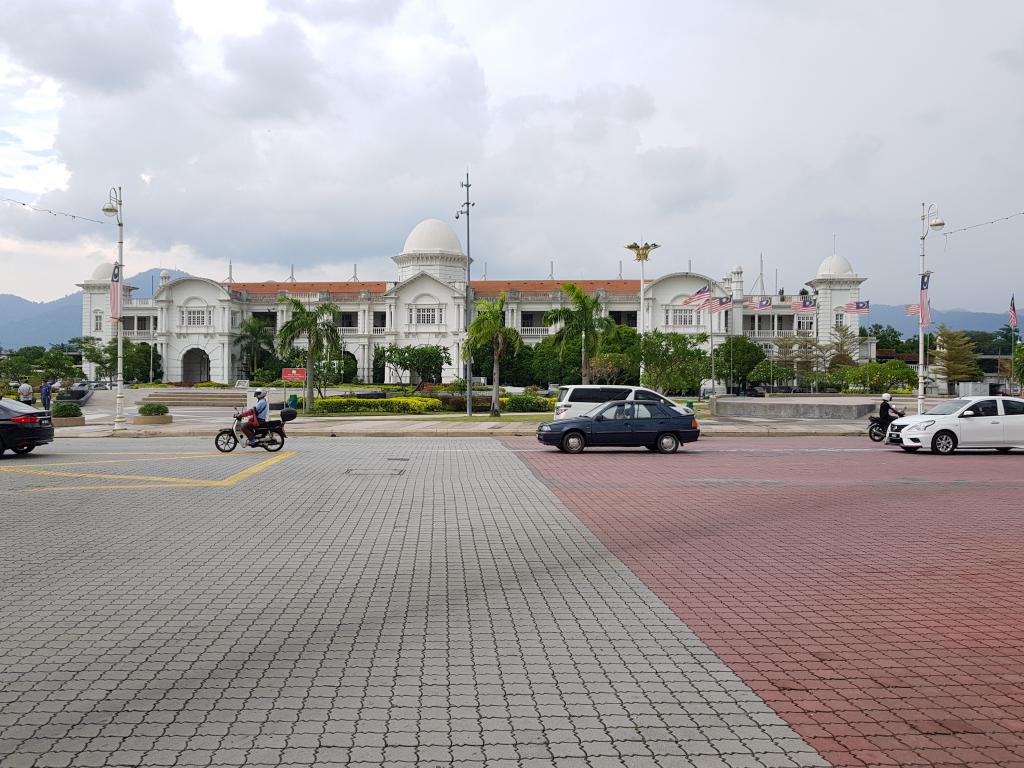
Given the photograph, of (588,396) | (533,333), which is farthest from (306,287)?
(588,396)

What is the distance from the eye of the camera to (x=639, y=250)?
5588 centimetres

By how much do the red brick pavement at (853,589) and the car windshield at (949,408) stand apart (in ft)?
21.7

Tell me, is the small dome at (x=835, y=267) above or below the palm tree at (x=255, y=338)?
above

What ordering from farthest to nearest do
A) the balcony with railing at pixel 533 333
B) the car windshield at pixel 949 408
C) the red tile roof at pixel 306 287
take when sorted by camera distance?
the red tile roof at pixel 306 287, the balcony with railing at pixel 533 333, the car windshield at pixel 949 408

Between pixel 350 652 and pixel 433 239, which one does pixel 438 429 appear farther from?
pixel 433 239

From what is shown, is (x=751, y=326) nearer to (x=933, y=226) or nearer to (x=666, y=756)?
(x=933, y=226)

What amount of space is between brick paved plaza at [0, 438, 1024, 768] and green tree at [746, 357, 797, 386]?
2668 inches

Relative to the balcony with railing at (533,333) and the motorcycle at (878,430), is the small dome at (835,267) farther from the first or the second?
the motorcycle at (878,430)

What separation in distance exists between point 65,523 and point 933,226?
3570 cm

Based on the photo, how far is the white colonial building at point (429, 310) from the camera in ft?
294

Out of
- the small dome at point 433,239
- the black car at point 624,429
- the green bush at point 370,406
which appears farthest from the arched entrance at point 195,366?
the black car at point 624,429

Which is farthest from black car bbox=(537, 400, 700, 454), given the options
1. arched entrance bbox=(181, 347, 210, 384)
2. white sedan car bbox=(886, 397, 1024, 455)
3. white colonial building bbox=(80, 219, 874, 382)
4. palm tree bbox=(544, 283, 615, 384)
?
arched entrance bbox=(181, 347, 210, 384)

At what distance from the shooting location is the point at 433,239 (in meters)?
96.6

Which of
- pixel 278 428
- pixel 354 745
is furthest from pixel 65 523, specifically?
pixel 278 428
